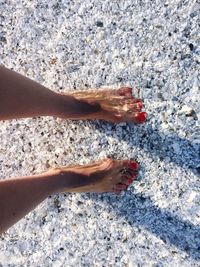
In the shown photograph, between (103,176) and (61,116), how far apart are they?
0.33 m

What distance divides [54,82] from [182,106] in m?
0.57

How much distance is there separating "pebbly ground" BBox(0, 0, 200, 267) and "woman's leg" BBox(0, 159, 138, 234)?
0.05 metres

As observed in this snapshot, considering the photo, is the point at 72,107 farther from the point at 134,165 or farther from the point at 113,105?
the point at 134,165

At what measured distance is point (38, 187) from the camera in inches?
70.6

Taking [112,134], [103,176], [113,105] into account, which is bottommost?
[103,176]

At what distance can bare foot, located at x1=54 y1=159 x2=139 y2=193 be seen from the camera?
6.42ft

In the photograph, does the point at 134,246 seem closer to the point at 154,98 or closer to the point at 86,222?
the point at 86,222

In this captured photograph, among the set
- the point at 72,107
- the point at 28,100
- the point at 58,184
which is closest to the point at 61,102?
the point at 72,107

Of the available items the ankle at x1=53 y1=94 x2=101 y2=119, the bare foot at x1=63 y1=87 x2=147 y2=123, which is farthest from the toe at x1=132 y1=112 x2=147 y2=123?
the ankle at x1=53 y1=94 x2=101 y2=119

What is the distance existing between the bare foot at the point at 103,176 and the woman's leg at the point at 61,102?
20cm

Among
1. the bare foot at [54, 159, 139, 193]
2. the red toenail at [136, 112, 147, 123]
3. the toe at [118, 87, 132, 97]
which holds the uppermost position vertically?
the toe at [118, 87, 132, 97]

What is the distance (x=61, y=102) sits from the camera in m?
1.82

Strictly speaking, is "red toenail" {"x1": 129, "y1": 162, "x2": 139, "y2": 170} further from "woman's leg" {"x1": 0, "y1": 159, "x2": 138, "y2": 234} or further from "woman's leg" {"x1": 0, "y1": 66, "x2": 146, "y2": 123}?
"woman's leg" {"x1": 0, "y1": 66, "x2": 146, "y2": 123}

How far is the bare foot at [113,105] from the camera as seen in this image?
6.36ft
